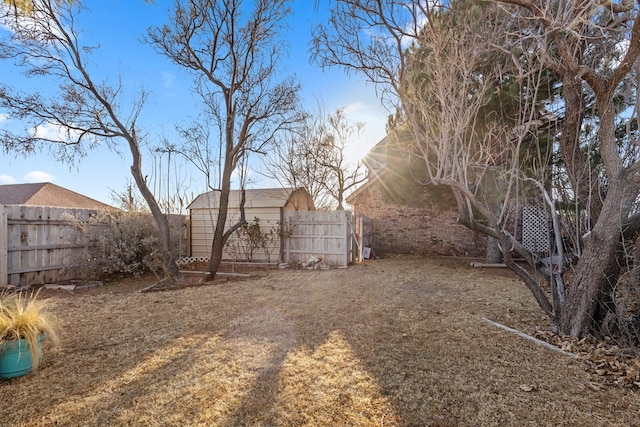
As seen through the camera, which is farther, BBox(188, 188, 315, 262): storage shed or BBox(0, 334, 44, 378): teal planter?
BBox(188, 188, 315, 262): storage shed

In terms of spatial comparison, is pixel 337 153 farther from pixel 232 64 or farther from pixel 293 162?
pixel 232 64

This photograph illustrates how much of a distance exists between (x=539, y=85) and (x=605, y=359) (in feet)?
10.4

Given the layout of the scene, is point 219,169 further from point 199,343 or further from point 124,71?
point 199,343

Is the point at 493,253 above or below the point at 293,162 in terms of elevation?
below

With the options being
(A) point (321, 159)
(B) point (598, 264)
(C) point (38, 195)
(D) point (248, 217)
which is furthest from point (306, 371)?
(C) point (38, 195)

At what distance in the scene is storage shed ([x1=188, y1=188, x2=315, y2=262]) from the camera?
9680mm

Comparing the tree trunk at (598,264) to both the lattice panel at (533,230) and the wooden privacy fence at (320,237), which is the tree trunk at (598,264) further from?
the lattice panel at (533,230)

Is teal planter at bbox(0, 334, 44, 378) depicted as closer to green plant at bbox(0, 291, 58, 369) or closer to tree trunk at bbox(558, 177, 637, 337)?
green plant at bbox(0, 291, 58, 369)

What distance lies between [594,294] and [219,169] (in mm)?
7189

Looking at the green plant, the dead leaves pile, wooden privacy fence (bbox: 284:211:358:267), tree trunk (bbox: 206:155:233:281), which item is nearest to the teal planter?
the green plant

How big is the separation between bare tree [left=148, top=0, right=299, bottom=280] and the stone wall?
19.4 ft

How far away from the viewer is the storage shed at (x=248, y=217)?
9.68 meters

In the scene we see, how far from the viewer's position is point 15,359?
8.29 ft

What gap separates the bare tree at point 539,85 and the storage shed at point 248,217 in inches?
213
